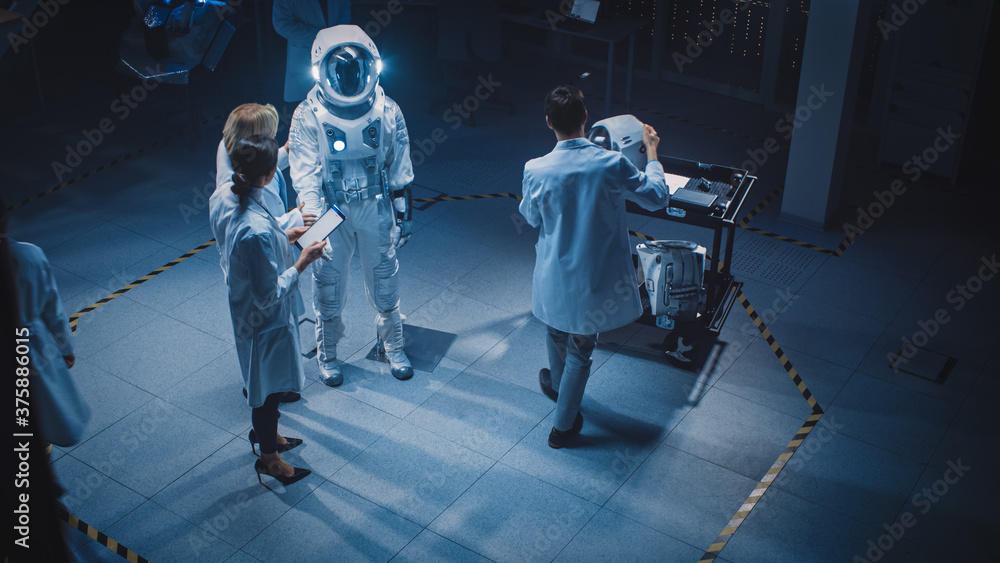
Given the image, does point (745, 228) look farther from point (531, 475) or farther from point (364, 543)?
point (364, 543)

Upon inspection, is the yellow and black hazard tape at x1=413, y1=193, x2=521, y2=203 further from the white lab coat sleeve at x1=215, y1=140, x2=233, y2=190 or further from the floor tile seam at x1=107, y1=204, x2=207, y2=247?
the white lab coat sleeve at x1=215, y1=140, x2=233, y2=190

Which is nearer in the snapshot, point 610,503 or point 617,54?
point 610,503

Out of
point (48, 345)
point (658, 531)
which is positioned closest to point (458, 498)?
point (658, 531)

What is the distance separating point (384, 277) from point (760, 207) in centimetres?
390

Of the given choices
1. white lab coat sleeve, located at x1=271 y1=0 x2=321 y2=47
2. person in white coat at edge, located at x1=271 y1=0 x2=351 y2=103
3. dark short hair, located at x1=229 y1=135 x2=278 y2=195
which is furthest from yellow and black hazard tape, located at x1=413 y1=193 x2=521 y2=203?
dark short hair, located at x1=229 y1=135 x2=278 y2=195

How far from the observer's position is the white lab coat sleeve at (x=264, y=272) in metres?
3.84

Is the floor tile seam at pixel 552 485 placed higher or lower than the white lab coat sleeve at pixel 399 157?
lower

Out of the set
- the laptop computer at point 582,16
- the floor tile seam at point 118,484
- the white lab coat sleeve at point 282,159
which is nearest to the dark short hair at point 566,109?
the white lab coat sleeve at point 282,159

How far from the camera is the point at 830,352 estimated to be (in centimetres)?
566

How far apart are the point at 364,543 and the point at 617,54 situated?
799cm

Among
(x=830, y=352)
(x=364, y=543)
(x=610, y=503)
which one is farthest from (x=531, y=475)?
(x=830, y=352)

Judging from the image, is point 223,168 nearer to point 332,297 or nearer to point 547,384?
point 332,297

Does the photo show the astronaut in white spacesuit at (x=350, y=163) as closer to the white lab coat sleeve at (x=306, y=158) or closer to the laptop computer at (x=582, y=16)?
the white lab coat sleeve at (x=306, y=158)

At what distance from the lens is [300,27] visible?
754 cm
